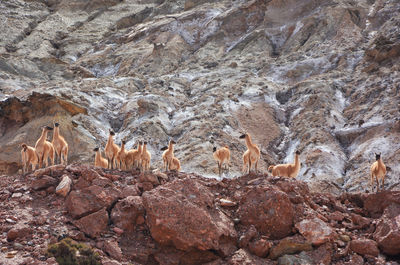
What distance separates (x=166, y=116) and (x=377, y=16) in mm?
32472

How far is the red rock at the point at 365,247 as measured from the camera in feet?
38.1

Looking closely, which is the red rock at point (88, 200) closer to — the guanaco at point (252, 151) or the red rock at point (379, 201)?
the guanaco at point (252, 151)

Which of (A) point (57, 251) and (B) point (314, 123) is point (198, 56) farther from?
(A) point (57, 251)

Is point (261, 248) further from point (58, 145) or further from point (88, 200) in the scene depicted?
point (58, 145)

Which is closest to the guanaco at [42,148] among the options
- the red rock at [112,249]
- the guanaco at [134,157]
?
the guanaco at [134,157]

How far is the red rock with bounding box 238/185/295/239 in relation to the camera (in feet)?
39.9

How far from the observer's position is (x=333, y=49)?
48219 mm

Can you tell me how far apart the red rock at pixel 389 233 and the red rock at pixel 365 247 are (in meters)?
0.23

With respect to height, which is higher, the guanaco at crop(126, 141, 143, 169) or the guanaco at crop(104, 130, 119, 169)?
the guanaco at crop(104, 130, 119, 169)

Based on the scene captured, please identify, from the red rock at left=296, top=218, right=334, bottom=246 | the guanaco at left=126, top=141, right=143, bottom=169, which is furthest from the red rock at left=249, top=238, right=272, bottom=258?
the guanaco at left=126, top=141, right=143, bottom=169

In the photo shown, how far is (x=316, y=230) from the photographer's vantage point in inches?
468

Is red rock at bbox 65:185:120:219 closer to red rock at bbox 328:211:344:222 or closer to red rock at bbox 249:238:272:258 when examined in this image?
red rock at bbox 249:238:272:258

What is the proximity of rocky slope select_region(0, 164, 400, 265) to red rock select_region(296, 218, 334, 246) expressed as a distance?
3 cm

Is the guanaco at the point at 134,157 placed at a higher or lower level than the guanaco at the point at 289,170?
higher
